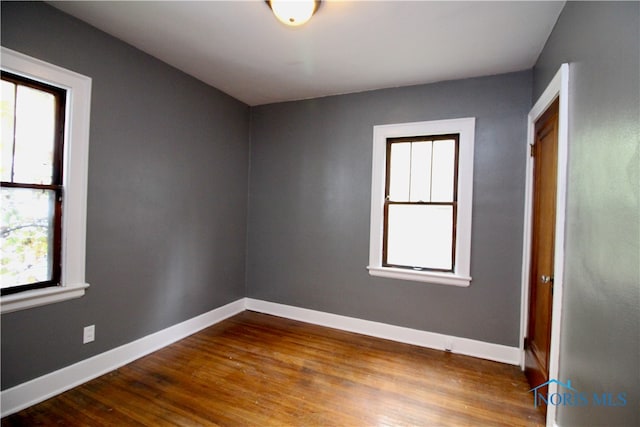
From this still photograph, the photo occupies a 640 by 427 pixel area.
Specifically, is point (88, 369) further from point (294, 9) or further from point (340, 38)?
point (340, 38)

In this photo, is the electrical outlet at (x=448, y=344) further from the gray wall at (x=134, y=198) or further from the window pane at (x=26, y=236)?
the window pane at (x=26, y=236)

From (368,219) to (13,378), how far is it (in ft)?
9.93

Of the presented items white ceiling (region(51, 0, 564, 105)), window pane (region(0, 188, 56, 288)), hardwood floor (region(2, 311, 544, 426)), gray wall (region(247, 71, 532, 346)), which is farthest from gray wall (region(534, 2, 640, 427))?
window pane (region(0, 188, 56, 288))

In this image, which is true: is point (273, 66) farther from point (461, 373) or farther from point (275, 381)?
point (461, 373)

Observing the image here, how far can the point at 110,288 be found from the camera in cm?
239

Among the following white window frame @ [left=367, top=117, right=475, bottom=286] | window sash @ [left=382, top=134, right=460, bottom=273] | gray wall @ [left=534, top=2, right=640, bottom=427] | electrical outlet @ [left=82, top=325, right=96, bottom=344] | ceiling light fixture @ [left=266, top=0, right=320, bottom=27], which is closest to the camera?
gray wall @ [left=534, top=2, right=640, bottom=427]

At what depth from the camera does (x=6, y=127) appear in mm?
1850

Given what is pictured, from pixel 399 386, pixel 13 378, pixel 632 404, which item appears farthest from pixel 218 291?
pixel 632 404

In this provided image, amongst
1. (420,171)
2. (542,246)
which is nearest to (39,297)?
(420,171)

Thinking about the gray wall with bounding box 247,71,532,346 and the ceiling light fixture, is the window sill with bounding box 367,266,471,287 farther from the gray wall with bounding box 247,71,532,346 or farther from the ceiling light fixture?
the ceiling light fixture

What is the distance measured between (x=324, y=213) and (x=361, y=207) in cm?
47

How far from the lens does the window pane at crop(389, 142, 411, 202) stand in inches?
124

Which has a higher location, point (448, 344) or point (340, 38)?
point (340, 38)

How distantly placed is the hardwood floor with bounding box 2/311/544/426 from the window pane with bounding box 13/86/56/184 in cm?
156
